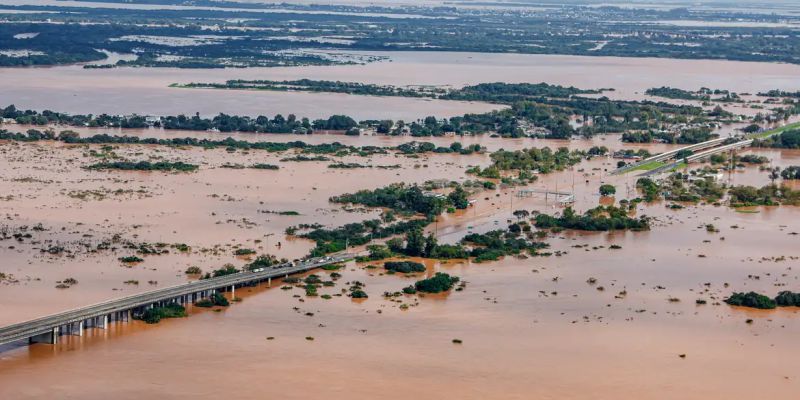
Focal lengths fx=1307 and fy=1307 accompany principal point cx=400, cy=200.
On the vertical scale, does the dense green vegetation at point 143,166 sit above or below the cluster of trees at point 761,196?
above

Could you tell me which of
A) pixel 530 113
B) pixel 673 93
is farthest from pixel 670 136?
pixel 673 93

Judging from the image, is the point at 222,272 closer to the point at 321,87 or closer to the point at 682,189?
the point at 682,189

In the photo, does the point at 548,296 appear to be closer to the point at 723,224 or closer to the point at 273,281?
the point at 273,281

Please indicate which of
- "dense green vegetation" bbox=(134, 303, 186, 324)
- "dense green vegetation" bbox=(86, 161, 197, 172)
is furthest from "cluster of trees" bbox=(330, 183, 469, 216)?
"dense green vegetation" bbox=(134, 303, 186, 324)

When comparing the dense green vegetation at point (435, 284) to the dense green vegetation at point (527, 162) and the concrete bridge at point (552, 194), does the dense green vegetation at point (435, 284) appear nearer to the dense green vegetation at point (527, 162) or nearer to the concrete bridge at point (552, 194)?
the concrete bridge at point (552, 194)

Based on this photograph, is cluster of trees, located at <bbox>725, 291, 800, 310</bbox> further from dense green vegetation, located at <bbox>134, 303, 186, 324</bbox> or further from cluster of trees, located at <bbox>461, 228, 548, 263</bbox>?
dense green vegetation, located at <bbox>134, 303, 186, 324</bbox>

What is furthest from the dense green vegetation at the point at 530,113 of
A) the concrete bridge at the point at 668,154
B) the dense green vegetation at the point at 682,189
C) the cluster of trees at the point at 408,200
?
the cluster of trees at the point at 408,200

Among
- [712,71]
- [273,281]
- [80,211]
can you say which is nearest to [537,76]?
[712,71]
